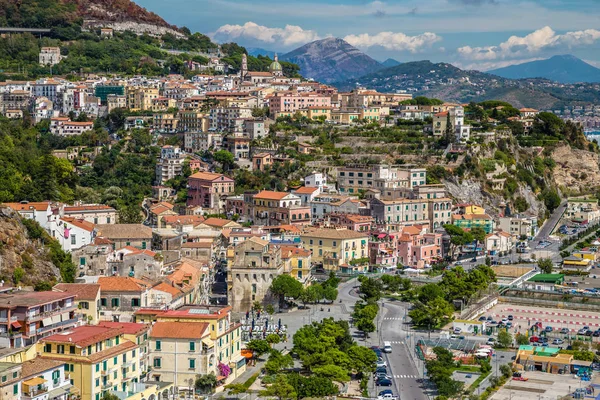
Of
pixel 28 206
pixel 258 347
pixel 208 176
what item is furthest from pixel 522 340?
pixel 208 176

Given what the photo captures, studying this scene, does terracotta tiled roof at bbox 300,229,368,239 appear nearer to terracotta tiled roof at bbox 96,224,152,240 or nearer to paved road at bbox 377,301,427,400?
paved road at bbox 377,301,427,400

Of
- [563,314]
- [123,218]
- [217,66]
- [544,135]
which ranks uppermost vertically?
[217,66]

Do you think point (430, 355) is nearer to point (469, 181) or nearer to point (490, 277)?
point (490, 277)

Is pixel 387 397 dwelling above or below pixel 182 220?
below

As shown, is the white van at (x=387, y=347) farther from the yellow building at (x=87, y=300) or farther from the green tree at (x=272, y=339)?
the yellow building at (x=87, y=300)

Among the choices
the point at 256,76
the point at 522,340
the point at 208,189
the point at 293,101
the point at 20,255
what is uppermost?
the point at 256,76

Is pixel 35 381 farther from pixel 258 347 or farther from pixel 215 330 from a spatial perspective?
pixel 258 347

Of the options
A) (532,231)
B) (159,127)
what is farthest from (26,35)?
(532,231)

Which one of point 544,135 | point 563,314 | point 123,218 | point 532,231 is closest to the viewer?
point 563,314
